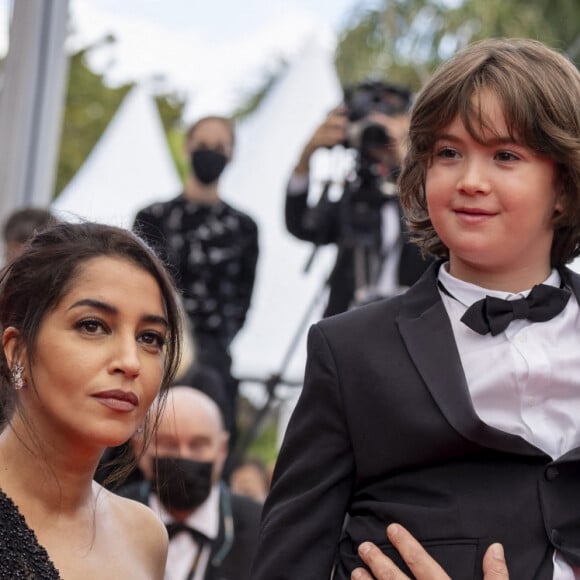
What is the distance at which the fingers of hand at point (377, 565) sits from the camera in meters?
2.14

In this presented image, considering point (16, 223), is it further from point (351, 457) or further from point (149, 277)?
point (351, 457)

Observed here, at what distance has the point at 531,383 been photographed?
2.24 meters

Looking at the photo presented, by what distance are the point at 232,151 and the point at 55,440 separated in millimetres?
3272

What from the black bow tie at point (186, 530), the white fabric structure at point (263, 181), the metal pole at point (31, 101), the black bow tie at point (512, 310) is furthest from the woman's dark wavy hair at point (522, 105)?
the white fabric structure at point (263, 181)

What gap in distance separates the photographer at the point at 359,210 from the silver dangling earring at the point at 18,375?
2.46 meters

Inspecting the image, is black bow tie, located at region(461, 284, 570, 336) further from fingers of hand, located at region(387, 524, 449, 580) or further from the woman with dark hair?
the woman with dark hair

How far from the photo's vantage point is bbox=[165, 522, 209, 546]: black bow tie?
4.28m

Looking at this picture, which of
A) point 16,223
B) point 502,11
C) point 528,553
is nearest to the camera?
point 528,553

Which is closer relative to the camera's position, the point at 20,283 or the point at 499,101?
the point at 499,101

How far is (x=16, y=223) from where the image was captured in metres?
5.04

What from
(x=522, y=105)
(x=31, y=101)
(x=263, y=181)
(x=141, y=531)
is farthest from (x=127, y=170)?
(x=522, y=105)

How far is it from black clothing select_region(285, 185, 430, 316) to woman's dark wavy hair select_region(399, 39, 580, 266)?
7.63 ft

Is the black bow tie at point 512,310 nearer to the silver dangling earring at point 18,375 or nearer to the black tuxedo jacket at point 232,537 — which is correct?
the silver dangling earring at point 18,375

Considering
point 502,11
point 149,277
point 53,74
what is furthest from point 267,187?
point 502,11
